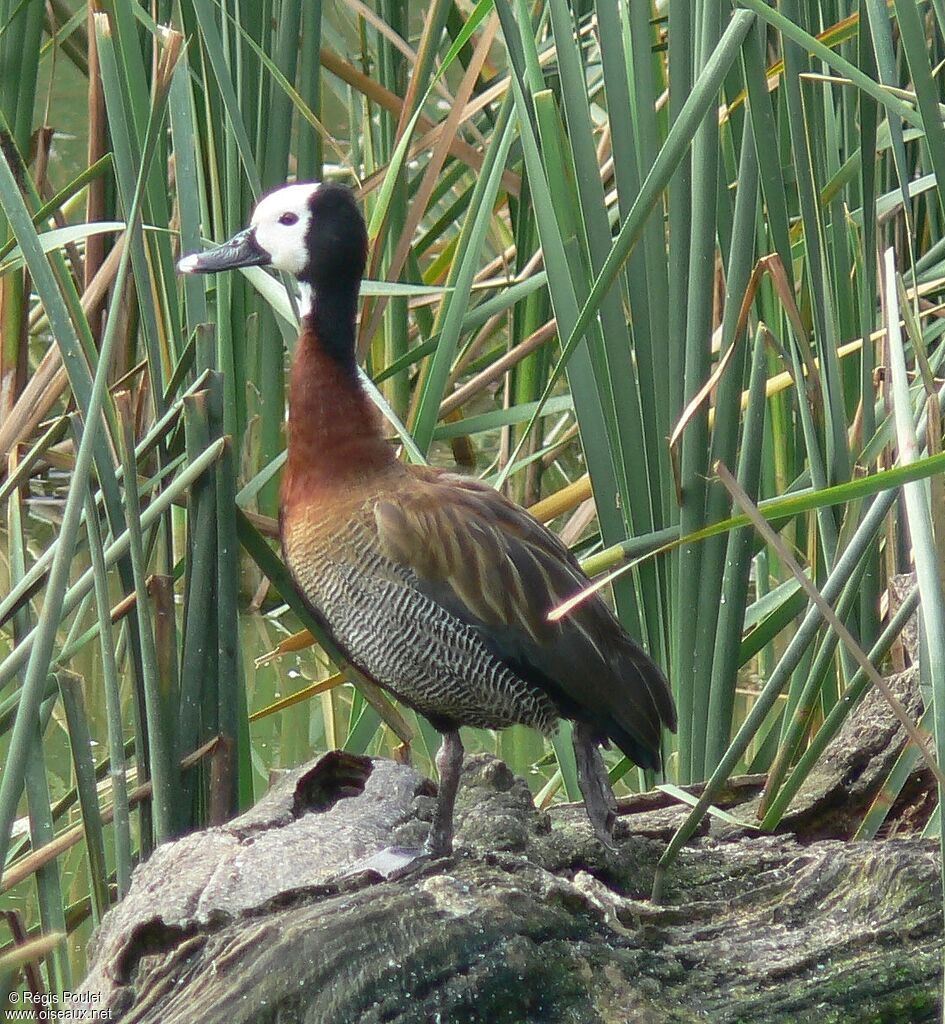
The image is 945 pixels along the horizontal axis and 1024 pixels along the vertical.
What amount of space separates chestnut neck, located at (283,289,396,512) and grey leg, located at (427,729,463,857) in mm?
508

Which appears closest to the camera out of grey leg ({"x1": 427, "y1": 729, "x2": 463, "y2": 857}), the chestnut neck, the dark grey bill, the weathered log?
the weathered log

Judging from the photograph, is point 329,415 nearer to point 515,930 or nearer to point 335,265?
point 335,265

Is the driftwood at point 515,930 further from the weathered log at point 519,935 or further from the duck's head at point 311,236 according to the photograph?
the duck's head at point 311,236

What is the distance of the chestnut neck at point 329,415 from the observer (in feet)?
8.59

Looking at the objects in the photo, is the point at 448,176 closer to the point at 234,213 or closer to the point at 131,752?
the point at 234,213

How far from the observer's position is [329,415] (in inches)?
104

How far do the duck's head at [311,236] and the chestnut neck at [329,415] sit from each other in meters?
0.04

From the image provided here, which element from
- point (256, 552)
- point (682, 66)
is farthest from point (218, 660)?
point (682, 66)

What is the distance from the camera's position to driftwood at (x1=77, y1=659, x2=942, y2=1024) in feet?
5.83

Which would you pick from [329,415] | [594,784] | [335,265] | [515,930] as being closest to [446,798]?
[594,784]

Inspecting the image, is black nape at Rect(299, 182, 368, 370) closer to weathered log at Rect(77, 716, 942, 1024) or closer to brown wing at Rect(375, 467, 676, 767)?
brown wing at Rect(375, 467, 676, 767)

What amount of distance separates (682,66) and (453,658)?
1.04 meters

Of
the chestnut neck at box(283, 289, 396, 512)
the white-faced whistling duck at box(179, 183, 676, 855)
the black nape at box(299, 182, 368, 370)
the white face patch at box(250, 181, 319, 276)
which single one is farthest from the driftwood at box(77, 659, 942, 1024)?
the white face patch at box(250, 181, 319, 276)

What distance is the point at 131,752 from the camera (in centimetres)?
337
